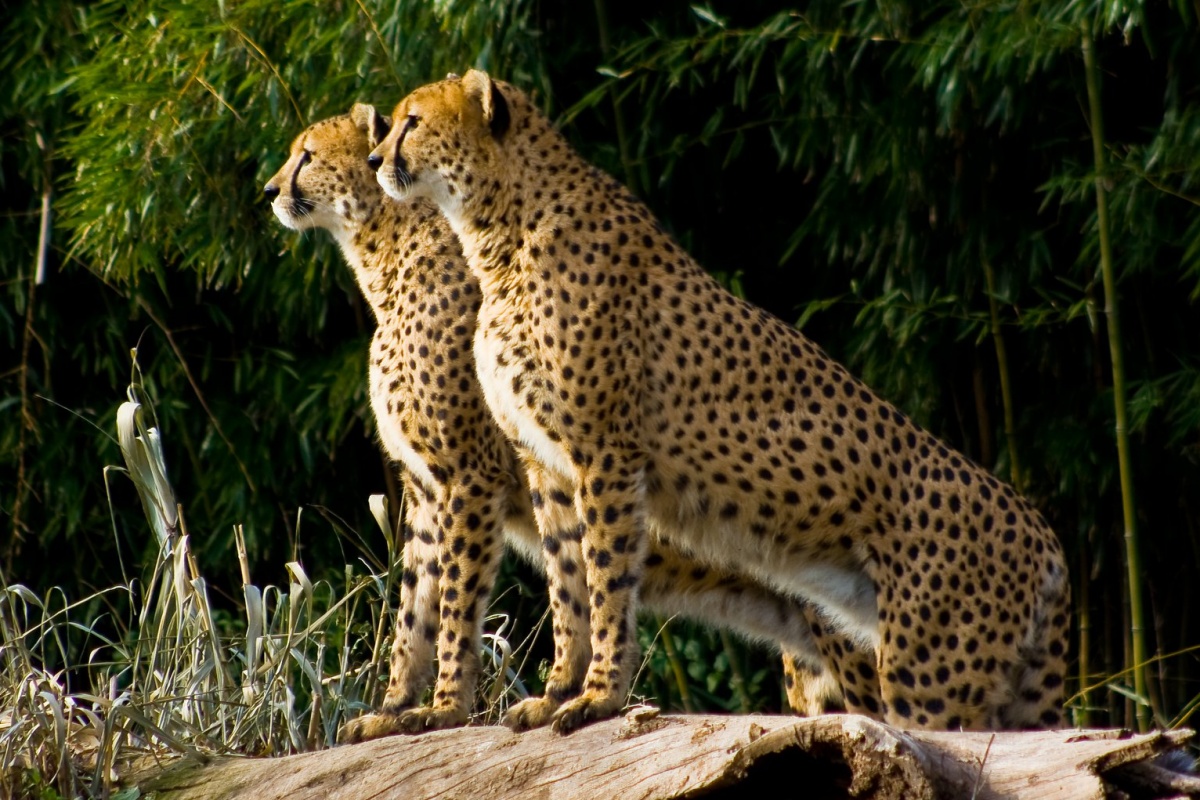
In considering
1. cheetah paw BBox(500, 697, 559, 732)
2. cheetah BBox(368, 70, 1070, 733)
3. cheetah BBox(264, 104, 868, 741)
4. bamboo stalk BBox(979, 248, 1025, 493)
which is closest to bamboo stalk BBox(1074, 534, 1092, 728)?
bamboo stalk BBox(979, 248, 1025, 493)

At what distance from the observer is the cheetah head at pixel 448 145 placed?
3643mm

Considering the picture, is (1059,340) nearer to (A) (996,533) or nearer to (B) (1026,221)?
(B) (1026,221)

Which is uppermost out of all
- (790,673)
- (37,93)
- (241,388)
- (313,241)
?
(37,93)

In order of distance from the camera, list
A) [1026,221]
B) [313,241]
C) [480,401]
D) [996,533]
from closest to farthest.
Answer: [996,533], [480,401], [1026,221], [313,241]

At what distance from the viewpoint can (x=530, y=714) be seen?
3256 millimetres

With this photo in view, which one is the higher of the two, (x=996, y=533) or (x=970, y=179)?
(x=970, y=179)

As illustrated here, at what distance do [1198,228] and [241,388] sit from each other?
116 inches

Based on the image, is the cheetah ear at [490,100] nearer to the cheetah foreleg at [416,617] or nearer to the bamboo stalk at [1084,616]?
the cheetah foreleg at [416,617]

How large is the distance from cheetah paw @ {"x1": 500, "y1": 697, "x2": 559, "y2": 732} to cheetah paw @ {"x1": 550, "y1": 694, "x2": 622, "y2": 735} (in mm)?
63

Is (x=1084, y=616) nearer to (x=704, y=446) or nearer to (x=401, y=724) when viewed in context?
Result: (x=704, y=446)

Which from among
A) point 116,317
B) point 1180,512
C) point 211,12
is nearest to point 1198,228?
point 1180,512

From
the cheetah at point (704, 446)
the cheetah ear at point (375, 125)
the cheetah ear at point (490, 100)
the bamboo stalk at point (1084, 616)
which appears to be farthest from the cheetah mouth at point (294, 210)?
the bamboo stalk at point (1084, 616)

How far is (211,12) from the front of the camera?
4.91 metres

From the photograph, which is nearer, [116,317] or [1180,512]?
[1180,512]
